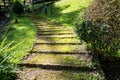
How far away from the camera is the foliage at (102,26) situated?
7707 mm

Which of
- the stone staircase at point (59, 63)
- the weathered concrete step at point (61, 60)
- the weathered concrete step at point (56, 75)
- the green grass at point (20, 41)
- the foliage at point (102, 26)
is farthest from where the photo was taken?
the weathered concrete step at point (61, 60)

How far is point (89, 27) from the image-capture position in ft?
26.7

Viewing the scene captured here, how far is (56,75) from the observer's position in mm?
7285

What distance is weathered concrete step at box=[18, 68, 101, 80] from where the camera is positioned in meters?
7.07

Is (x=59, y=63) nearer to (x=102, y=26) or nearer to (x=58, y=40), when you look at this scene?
(x=102, y=26)

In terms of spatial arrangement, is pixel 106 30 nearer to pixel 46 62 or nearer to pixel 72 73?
pixel 72 73

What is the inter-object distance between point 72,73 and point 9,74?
1.99 meters

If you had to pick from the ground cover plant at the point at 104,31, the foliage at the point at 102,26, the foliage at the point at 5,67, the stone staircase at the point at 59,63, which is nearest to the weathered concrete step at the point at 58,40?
the stone staircase at the point at 59,63

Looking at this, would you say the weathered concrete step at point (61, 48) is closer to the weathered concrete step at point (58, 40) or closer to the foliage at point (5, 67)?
the weathered concrete step at point (58, 40)

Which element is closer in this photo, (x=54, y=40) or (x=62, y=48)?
(x=62, y=48)

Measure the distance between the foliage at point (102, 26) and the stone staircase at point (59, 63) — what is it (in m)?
0.68

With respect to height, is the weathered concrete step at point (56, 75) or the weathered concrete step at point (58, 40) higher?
the weathered concrete step at point (58, 40)

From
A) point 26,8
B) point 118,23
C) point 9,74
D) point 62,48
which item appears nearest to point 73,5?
point 26,8

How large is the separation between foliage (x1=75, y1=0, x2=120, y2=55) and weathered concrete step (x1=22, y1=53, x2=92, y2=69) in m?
0.68
